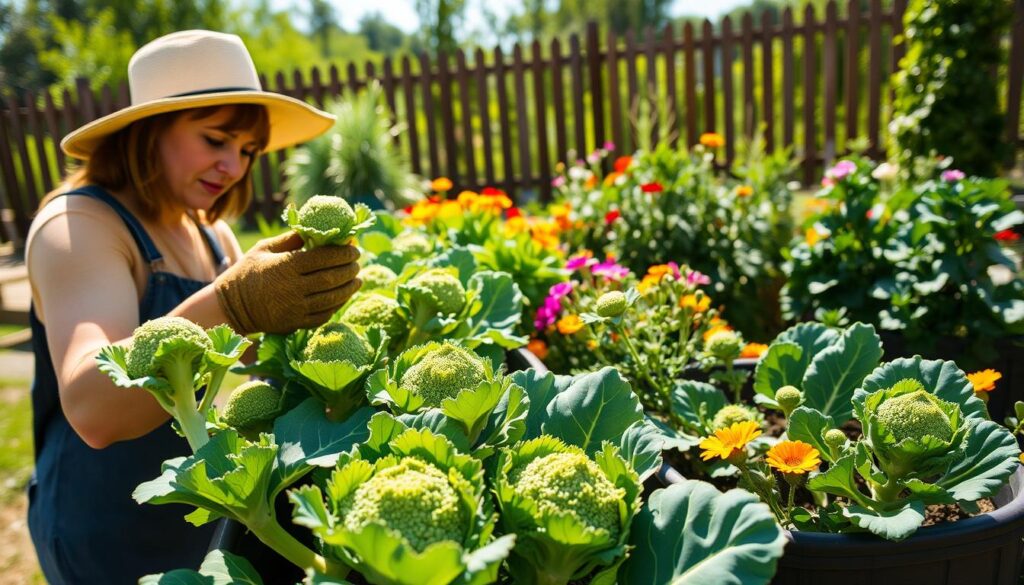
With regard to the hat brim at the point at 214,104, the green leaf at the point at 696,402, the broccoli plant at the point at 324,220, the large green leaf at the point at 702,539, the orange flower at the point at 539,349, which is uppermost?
the hat brim at the point at 214,104

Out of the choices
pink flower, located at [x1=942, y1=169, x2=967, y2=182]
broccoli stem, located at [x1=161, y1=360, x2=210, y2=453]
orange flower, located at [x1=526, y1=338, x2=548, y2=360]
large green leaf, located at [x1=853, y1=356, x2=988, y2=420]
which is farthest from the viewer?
pink flower, located at [x1=942, y1=169, x2=967, y2=182]

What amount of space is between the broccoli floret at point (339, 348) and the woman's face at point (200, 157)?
2.90 feet

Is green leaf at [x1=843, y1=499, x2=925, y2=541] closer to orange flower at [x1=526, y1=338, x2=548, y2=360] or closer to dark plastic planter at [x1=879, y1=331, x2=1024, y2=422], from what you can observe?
orange flower at [x1=526, y1=338, x2=548, y2=360]

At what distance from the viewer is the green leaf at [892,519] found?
73 centimetres

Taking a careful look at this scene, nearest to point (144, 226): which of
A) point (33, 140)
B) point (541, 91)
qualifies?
point (541, 91)

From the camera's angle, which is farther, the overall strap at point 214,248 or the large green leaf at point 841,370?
the overall strap at point 214,248

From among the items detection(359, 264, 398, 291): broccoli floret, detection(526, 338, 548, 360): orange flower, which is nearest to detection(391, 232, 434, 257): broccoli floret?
detection(359, 264, 398, 291): broccoli floret

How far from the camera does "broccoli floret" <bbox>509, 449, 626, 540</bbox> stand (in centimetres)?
63

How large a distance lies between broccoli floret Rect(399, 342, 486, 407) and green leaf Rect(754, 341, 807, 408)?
52 centimetres

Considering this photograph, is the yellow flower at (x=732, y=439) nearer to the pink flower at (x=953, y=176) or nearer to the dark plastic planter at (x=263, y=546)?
the dark plastic planter at (x=263, y=546)

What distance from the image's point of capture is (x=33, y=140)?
362 inches

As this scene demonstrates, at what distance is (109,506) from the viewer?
159cm

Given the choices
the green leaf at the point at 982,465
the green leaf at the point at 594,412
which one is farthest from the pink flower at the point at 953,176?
the green leaf at the point at 594,412

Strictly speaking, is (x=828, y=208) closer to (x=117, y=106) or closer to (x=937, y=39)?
(x=937, y=39)
